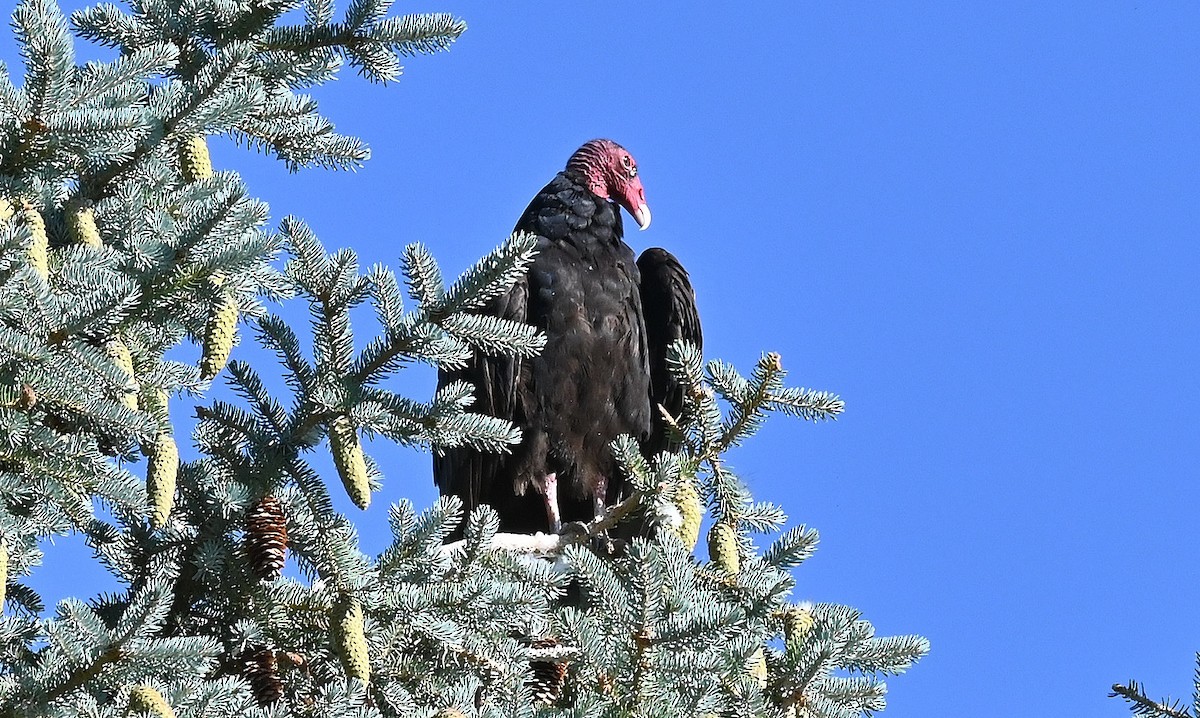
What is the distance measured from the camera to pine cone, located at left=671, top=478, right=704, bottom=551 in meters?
2.57

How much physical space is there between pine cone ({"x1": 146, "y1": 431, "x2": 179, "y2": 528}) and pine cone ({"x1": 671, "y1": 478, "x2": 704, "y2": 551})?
0.94m

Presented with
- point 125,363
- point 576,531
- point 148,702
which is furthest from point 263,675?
point 576,531

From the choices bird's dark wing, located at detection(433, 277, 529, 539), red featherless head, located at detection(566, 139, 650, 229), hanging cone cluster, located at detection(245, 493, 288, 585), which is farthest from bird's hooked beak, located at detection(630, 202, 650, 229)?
hanging cone cluster, located at detection(245, 493, 288, 585)

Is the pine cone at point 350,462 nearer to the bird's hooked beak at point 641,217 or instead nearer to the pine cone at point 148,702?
the pine cone at point 148,702

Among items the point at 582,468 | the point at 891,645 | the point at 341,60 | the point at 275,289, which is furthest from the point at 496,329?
the point at 582,468

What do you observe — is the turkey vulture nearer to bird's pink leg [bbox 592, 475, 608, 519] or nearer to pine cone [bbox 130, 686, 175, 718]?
bird's pink leg [bbox 592, 475, 608, 519]

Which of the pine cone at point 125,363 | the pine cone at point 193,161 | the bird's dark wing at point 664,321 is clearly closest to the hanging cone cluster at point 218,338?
the pine cone at point 125,363

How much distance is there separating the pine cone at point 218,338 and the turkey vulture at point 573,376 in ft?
7.93

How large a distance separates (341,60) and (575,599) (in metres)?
1.21

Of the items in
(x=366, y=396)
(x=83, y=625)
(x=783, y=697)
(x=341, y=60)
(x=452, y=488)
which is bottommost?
(x=83, y=625)

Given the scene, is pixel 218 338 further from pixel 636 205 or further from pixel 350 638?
pixel 636 205

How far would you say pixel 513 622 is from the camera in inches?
94.1

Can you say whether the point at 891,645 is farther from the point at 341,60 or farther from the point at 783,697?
the point at 341,60

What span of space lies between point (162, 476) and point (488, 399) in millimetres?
2551
